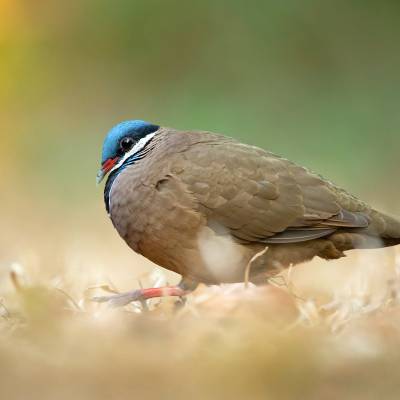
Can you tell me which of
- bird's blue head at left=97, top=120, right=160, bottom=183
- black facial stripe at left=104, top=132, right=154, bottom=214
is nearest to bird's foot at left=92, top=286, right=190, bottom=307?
black facial stripe at left=104, top=132, right=154, bottom=214

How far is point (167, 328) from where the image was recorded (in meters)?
1.63

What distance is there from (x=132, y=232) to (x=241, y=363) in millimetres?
1824

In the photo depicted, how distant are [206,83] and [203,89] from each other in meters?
0.10

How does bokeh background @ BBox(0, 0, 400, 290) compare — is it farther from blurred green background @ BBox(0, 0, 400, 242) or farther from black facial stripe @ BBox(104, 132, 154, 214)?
black facial stripe @ BBox(104, 132, 154, 214)

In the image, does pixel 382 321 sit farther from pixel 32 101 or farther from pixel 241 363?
pixel 32 101

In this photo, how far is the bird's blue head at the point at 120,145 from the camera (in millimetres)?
3588

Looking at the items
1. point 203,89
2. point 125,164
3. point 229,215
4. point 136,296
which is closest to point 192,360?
point 136,296

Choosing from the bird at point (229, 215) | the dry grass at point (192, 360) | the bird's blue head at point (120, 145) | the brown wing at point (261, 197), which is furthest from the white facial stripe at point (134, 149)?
the dry grass at point (192, 360)

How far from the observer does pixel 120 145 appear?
11.8ft

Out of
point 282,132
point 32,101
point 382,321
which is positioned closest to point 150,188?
point 382,321

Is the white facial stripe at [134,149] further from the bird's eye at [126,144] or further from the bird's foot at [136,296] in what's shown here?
the bird's foot at [136,296]

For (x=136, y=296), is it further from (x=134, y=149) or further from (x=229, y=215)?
(x=134, y=149)

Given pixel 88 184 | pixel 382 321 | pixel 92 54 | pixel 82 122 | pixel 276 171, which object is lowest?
pixel 382 321

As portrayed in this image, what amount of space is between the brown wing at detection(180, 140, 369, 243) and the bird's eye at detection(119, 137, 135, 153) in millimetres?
344
